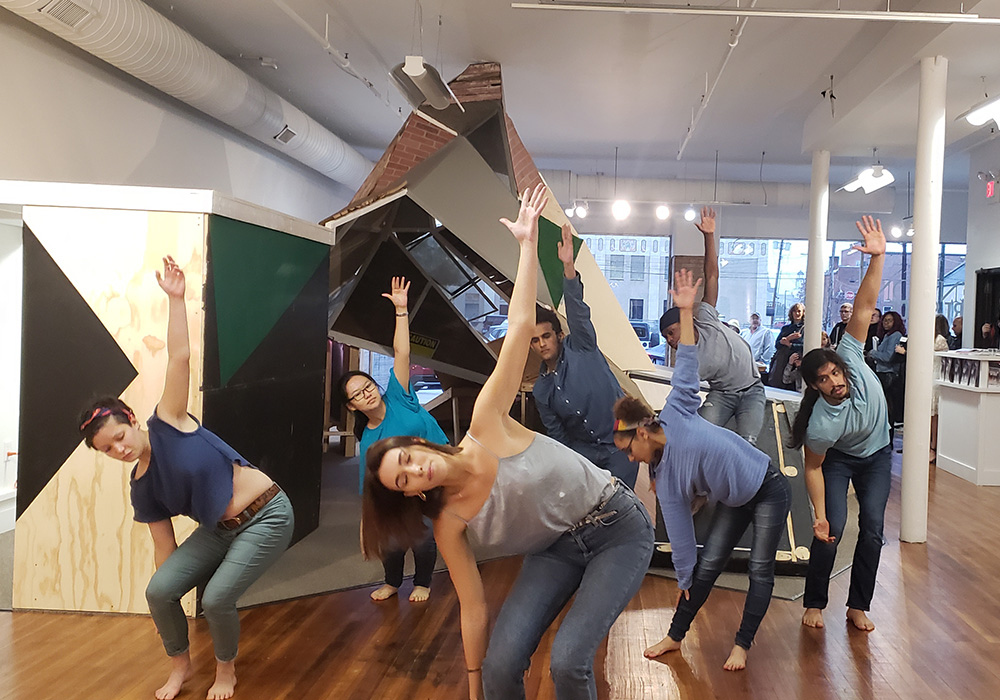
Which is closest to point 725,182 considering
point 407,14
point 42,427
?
point 407,14

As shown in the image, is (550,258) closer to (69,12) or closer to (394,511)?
(69,12)

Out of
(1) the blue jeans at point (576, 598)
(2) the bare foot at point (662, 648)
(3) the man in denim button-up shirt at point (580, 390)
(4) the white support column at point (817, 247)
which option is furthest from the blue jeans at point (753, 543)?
(4) the white support column at point (817, 247)

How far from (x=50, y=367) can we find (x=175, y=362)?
1.22 m

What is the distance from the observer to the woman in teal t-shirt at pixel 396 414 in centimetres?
362

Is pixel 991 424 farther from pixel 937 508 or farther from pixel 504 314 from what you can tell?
pixel 504 314

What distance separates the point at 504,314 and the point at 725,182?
5845 mm

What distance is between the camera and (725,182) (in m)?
11.5

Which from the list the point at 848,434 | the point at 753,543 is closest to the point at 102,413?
the point at 753,543

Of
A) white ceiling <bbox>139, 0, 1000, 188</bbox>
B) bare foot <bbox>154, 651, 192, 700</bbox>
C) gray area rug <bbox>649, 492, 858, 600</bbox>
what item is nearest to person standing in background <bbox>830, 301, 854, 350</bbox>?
white ceiling <bbox>139, 0, 1000, 188</bbox>

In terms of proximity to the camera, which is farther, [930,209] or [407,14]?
[407,14]

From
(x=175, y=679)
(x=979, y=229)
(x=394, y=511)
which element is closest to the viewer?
(x=394, y=511)

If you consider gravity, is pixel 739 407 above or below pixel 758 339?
below

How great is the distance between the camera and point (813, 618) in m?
3.54

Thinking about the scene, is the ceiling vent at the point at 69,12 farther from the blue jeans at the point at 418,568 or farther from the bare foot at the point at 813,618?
the bare foot at the point at 813,618
